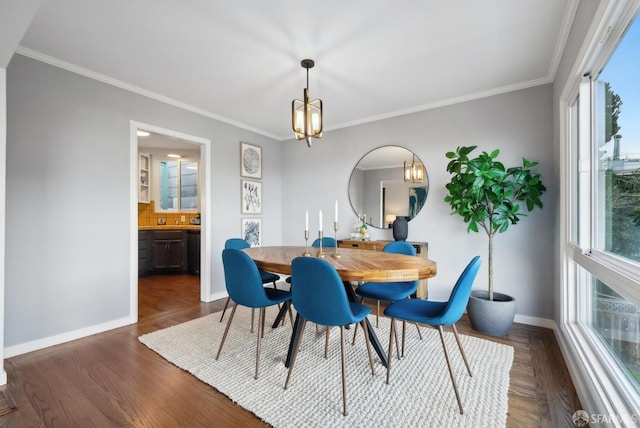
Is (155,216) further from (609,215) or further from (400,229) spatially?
(609,215)

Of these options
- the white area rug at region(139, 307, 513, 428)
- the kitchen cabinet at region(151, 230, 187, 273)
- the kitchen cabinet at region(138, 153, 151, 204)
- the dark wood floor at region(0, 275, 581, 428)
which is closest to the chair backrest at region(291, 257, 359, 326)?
the white area rug at region(139, 307, 513, 428)

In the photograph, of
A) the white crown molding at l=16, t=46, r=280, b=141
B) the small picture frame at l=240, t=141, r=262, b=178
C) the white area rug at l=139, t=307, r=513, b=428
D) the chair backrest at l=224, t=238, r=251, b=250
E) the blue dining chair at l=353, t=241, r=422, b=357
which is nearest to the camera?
the white area rug at l=139, t=307, r=513, b=428

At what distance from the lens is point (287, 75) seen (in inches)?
113

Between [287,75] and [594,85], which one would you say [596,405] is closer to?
[594,85]

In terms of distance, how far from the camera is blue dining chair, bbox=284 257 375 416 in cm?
162

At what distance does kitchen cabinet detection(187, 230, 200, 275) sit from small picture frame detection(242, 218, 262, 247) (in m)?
1.39

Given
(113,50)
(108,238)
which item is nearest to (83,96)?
(113,50)

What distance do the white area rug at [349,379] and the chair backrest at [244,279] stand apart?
1.66 ft

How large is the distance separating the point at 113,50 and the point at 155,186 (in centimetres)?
395

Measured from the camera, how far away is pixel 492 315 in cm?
267

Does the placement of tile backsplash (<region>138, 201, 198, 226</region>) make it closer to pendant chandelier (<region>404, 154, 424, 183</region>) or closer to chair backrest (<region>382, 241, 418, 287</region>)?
pendant chandelier (<region>404, 154, 424, 183</region>)

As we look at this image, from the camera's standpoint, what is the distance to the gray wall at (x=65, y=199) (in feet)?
7.76

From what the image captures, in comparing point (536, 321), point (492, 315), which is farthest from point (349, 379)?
point (536, 321)

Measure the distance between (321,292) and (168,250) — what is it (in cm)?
468
